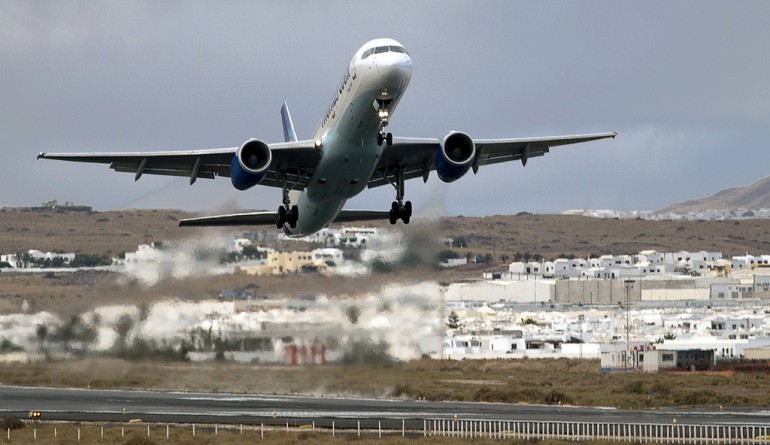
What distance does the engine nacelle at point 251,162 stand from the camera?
48938 mm

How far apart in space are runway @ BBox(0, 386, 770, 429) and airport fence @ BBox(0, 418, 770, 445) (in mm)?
1390

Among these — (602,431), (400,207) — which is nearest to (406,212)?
(400,207)

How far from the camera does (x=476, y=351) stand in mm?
122438

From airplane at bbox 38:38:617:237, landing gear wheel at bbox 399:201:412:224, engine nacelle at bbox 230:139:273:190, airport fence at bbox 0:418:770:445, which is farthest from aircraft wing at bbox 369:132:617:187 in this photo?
airport fence at bbox 0:418:770:445

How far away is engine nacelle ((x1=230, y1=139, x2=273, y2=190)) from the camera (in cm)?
4894

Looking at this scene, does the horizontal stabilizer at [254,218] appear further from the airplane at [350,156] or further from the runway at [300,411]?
the runway at [300,411]

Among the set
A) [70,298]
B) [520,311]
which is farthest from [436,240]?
[520,311]

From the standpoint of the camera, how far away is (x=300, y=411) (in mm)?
65938

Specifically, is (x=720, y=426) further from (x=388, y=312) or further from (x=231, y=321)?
(x=231, y=321)

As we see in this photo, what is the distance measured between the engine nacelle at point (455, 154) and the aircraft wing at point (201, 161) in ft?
15.0

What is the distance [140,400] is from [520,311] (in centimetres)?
10551

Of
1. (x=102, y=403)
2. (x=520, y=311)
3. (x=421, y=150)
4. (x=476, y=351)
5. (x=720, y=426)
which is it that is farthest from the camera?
(x=520, y=311)

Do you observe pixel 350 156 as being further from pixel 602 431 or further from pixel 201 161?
pixel 602 431

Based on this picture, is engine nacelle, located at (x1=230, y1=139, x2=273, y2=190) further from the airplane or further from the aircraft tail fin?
the aircraft tail fin
